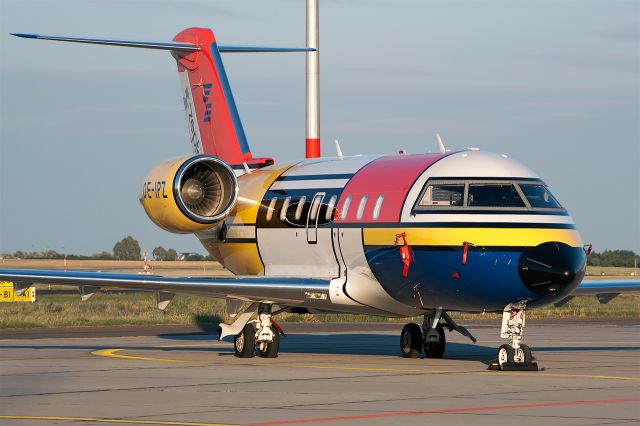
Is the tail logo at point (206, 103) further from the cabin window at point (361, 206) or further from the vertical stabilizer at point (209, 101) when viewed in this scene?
the cabin window at point (361, 206)

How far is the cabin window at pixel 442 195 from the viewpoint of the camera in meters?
21.7

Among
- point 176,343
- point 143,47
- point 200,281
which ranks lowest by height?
point 176,343

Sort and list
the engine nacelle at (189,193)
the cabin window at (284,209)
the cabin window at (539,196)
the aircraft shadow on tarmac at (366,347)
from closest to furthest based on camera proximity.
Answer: the cabin window at (539,196) → the cabin window at (284,209) → the engine nacelle at (189,193) → the aircraft shadow on tarmac at (366,347)

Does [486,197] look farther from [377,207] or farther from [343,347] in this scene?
[343,347]

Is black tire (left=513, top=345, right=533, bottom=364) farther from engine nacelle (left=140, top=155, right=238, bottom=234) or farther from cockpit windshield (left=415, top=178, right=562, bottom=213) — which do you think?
engine nacelle (left=140, top=155, right=238, bottom=234)

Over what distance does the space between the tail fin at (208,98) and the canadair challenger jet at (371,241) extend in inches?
16.1

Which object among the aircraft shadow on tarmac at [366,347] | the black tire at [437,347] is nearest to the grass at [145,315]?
the aircraft shadow on tarmac at [366,347]

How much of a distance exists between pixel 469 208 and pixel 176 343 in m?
11.5

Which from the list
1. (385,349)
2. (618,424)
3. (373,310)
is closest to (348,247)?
(373,310)

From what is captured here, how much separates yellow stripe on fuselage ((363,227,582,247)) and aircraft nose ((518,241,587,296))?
17 cm

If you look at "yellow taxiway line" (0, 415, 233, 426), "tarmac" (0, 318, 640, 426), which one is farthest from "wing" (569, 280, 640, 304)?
"yellow taxiway line" (0, 415, 233, 426)

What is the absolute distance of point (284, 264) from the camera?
25625mm

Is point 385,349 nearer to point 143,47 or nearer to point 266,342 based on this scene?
point 266,342

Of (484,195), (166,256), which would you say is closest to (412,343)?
(484,195)
